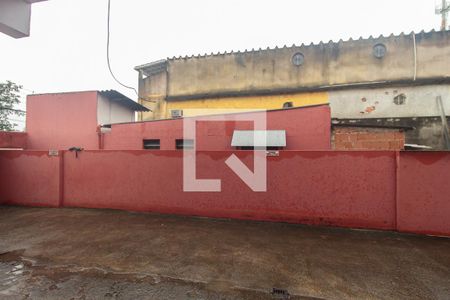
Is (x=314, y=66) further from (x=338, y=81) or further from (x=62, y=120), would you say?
(x=62, y=120)

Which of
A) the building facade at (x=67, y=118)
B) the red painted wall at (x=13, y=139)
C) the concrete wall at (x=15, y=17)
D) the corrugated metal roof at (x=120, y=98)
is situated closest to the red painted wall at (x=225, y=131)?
the building facade at (x=67, y=118)

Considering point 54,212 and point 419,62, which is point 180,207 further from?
point 419,62

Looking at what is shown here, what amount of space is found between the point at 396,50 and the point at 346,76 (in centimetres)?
251

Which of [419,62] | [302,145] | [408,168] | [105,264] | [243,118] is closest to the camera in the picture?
[105,264]

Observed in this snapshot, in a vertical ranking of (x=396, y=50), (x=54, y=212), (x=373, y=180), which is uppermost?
(x=396, y=50)

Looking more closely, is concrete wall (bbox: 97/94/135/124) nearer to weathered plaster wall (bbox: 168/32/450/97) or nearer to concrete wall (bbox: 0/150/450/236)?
weathered plaster wall (bbox: 168/32/450/97)

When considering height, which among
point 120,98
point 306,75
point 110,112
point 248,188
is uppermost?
point 306,75

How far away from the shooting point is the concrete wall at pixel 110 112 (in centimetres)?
1135

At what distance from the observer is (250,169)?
214 inches

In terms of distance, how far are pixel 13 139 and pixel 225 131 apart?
997 centimetres

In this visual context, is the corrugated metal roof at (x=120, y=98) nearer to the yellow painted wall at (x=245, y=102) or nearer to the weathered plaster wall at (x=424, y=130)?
the yellow painted wall at (x=245, y=102)

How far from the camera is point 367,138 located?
7.67m

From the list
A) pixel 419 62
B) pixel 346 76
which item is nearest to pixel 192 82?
pixel 346 76

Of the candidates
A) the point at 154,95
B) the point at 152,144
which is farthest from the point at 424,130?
the point at 154,95
